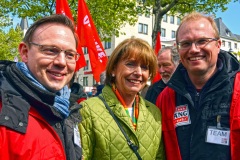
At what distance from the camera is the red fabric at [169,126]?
3.06 meters

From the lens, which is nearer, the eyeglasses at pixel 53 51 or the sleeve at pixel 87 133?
the eyeglasses at pixel 53 51

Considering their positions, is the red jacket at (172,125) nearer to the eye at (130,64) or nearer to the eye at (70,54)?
the eye at (130,64)

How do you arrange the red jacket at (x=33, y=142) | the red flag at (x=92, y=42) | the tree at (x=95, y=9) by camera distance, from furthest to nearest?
the tree at (x=95, y=9) < the red flag at (x=92, y=42) < the red jacket at (x=33, y=142)

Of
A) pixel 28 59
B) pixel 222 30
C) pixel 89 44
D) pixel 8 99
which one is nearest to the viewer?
pixel 8 99

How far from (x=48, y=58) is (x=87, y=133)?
0.90 metres

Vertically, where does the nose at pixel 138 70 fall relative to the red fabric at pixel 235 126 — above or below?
above

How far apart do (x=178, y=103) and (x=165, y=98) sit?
23cm

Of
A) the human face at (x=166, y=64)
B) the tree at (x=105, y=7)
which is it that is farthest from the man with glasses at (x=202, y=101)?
the tree at (x=105, y=7)

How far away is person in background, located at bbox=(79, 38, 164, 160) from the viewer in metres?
2.85

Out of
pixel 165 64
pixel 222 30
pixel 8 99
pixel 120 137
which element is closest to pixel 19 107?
pixel 8 99

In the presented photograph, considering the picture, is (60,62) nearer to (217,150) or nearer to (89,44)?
(217,150)

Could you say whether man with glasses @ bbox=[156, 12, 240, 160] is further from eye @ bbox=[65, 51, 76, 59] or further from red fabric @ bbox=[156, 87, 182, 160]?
eye @ bbox=[65, 51, 76, 59]

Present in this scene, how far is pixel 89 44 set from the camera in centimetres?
735

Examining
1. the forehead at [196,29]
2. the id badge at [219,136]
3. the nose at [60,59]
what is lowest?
the id badge at [219,136]
